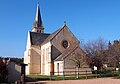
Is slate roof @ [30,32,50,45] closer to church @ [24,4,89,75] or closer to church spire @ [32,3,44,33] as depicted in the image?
church @ [24,4,89,75]

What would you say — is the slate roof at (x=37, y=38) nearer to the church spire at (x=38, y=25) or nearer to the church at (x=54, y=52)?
the church at (x=54, y=52)

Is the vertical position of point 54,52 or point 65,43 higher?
point 65,43

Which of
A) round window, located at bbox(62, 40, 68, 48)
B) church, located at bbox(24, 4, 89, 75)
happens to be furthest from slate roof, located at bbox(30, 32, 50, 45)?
round window, located at bbox(62, 40, 68, 48)

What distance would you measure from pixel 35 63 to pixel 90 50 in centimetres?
1855

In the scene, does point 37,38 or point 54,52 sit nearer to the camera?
point 54,52

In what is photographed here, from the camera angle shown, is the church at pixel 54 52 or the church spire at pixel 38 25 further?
the church spire at pixel 38 25

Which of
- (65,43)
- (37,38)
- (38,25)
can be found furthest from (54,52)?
(38,25)

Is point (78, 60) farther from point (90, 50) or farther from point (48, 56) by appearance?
point (48, 56)

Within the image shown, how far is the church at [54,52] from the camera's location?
47.3 metres

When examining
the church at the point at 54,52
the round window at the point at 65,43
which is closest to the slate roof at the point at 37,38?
the church at the point at 54,52

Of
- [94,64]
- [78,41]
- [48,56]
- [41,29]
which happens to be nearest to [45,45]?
[48,56]

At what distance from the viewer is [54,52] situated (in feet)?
177

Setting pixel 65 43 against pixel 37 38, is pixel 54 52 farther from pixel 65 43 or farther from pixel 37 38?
pixel 37 38

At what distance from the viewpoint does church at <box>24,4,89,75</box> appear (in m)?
47.3
